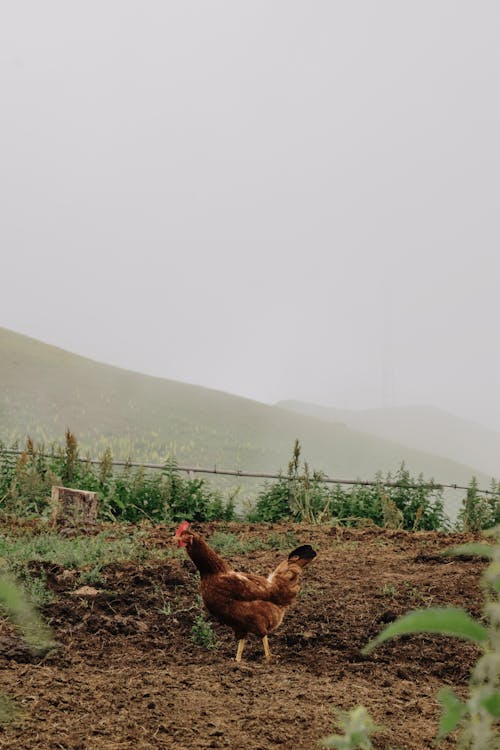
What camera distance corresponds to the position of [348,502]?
9.32 metres

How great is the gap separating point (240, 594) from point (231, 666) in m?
0.34

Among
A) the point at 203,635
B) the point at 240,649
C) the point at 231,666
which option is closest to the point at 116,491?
the point at 203,635

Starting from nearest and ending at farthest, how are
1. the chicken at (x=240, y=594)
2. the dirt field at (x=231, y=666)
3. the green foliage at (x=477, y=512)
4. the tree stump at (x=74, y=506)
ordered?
the dirt field at (x=231, y=666)
the chicken at (x=240, y=594)
the tree stump at (x=74, y=506)
the green foliage at (x=477, y=512)

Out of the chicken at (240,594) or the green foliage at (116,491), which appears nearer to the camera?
the chicken at (240,594)

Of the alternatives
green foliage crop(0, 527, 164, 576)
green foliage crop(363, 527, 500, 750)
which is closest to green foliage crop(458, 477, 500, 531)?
green foliage crop(0, 527, 164, 576)

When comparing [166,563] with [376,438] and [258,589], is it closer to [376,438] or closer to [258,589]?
[258,589]

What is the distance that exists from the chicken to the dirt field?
20cm

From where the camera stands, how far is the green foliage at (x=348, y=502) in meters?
9.10

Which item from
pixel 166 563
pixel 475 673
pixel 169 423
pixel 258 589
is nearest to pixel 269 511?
pixel 166 563

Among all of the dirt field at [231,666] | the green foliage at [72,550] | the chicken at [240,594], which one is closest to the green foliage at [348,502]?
the green foliage at [72,550]

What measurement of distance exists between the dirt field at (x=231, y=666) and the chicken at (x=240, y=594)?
20 cm

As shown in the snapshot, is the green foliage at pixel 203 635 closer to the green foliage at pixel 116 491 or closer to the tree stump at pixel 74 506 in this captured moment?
the tree stump at pixel 74 506

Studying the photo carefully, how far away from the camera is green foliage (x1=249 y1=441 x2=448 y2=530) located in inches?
358

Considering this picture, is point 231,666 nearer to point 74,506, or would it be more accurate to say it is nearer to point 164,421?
point 74,506
